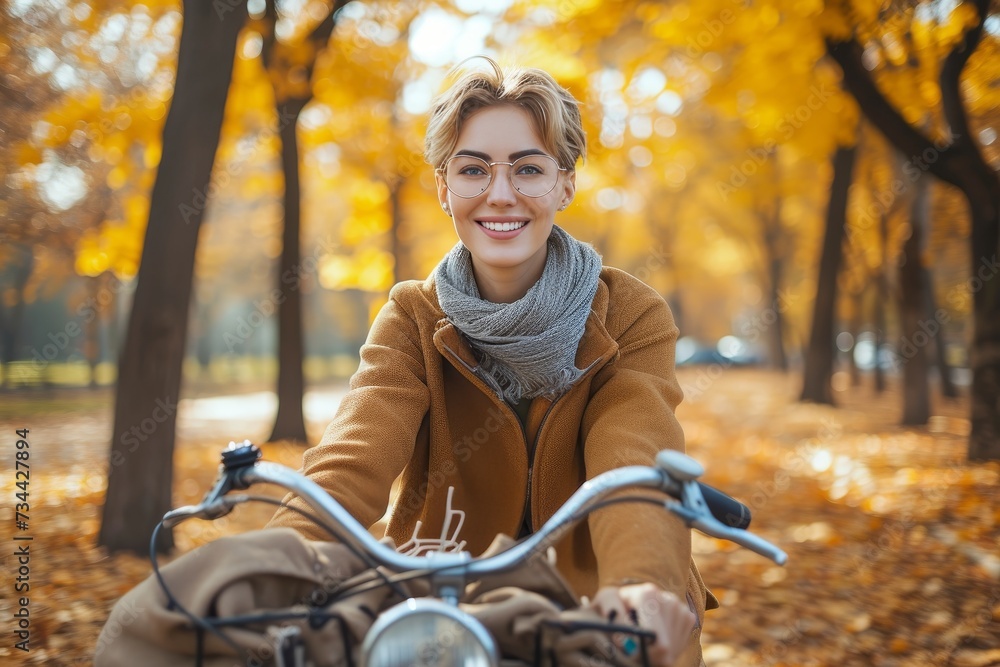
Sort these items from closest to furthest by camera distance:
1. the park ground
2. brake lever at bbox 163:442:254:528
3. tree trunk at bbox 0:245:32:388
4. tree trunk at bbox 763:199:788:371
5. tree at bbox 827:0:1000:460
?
brake lever at bbox 163:442:254:528
the park ground
tree at bbox 827:0:1000:460
tree trunk at bbox 0:245:32:388
tree trunk at bbox 763:199:788:371

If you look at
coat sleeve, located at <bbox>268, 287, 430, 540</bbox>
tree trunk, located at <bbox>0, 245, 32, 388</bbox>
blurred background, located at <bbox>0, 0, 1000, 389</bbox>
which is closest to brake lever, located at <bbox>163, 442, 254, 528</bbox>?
coat sleeve, located at <bbox>268, 287, 430, 540</bbox>

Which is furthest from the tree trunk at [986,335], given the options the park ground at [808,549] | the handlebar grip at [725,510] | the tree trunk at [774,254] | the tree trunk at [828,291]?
the tree trunk at [774,254]

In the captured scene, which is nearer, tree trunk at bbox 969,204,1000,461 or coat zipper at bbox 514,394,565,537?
coat zipper at bbox 514,394,565,537

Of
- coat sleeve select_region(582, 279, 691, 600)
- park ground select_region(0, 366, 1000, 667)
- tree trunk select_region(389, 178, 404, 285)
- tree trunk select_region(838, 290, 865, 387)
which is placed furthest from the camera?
tree trunk select_region(838, 290, 865, 387)

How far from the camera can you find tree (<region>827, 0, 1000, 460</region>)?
290 inches

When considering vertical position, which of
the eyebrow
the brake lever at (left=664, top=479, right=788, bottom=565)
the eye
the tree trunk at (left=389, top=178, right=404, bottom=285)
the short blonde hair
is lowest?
the brake lever at (left=664, top=479, right=788, bottom=565)

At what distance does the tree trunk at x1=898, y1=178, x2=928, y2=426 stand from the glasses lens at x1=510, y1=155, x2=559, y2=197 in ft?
31.1

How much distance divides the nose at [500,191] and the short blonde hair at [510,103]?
0.14m

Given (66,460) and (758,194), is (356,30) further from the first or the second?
(758,194)

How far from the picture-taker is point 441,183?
7.26ft

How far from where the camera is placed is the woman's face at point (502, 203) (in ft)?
6.43

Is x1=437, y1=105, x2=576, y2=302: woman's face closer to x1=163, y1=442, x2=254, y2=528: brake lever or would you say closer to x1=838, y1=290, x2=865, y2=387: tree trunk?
x1=163, y1=442, x2=254, y2=528: brake lever

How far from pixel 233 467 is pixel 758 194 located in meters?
16.9

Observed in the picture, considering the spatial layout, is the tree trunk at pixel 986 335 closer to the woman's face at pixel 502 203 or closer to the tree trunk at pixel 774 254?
the woman's face at pixel 502 203
